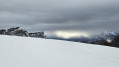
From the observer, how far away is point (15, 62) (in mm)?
3863

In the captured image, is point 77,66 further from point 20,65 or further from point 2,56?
point 2,56

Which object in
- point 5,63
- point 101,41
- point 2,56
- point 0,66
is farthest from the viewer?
point 101,41

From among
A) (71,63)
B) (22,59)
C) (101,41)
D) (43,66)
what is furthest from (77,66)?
(101,41)

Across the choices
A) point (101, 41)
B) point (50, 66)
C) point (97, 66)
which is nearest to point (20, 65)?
point (50, 66)

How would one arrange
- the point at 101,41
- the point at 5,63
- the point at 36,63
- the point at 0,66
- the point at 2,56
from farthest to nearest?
the point at 101,41 < the point at 2,56 < the point at 36,63 < the point at 5,63 < the point at 0,66

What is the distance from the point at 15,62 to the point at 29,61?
0.29 m

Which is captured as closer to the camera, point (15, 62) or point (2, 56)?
point (15, 62)

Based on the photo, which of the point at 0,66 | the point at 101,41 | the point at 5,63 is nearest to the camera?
the point at 0,66

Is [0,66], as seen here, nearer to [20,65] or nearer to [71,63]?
[20,65]

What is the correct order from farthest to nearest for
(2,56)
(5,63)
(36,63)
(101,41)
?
(101,41)
(2,56)
(36,63)
(5,63)

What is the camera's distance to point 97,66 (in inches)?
169

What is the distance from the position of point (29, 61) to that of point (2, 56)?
579mm

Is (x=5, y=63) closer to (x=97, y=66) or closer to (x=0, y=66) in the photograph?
(x=0, y=66)

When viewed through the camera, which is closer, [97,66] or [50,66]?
[50,66]
